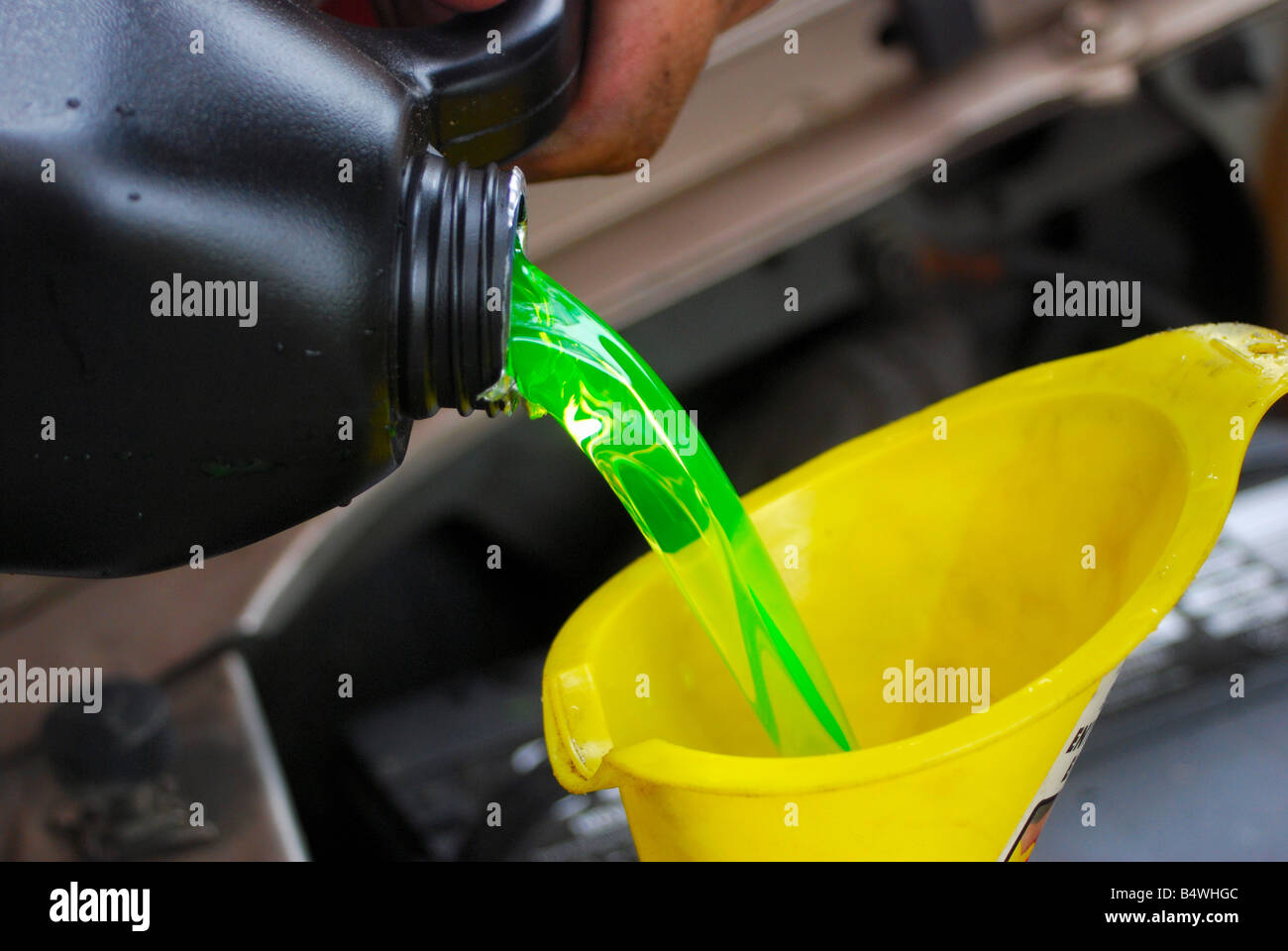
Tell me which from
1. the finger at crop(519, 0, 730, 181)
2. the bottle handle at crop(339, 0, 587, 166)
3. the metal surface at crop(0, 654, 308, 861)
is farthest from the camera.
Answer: the metal surface at crop(0, 654, 308, 861)

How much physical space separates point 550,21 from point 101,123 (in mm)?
234

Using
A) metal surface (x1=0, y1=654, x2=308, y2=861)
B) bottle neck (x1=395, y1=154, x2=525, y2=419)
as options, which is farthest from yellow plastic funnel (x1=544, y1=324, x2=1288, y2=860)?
metal surface (x1=0, y1=654, x2=308, y2=861)

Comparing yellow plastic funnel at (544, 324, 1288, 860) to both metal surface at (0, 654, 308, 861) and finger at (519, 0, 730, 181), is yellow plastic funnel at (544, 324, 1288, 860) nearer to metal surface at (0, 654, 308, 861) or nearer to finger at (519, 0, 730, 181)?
finger at (519, 0, 730, 181)

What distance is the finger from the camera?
606 millimetres

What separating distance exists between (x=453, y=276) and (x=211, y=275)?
0.08 m

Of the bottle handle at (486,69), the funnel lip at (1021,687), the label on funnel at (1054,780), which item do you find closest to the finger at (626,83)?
the bottle handle at (486,69)

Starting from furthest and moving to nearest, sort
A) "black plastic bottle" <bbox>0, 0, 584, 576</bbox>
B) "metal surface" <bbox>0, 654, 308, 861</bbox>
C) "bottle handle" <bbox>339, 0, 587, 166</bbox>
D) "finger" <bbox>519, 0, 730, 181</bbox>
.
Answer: "metal surface" <bbox>0, 654, 308, 861</bbox> < "finger" <bbox>519, 0, 730, 181</bbox> < "bottle handle" <bbox>339, 0, 587, 166</bbox> < "black plastic bottle" <bbox>0, 0, 584, 576</bbox>

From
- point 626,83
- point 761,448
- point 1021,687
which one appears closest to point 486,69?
point 626,83

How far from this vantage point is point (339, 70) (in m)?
0.43

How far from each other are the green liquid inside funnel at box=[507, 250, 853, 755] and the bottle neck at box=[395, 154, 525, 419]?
0.17ft

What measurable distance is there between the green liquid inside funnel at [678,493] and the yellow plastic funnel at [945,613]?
1.2 inches

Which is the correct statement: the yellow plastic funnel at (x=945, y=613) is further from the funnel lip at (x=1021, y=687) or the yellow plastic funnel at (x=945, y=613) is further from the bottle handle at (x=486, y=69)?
the bottle handle at (x=486, y=69)

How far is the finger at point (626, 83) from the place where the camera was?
61 centimetres
